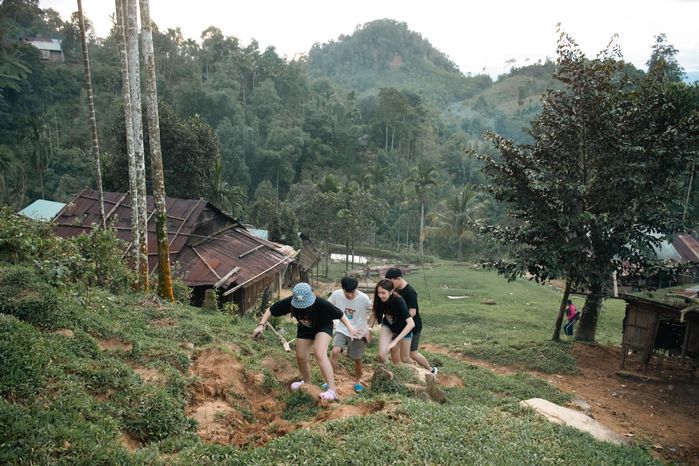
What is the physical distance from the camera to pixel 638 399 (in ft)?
33.1

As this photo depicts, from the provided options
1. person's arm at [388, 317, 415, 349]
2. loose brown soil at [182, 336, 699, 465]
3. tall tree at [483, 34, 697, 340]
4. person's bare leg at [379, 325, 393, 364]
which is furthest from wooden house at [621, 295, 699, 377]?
person's bare leg at [379, 325, 393, 364]

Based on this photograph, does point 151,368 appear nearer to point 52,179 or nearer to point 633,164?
point 633,164

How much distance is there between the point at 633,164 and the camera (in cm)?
1156

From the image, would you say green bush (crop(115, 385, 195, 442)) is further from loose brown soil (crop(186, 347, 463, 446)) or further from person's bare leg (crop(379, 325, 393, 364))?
person's bare leg (crop(379, 325, 393, 364))

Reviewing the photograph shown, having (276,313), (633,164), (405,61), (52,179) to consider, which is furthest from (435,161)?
(405,61)

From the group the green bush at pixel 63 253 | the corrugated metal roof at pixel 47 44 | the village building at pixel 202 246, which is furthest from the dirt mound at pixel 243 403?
the corrugated metal roof at pixel 47 44

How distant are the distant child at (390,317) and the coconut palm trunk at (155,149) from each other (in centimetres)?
612

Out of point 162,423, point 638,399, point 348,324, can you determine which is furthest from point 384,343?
point 638,399

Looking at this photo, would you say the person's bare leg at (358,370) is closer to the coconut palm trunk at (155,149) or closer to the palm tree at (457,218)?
the coconut palm trunk at (155,149)

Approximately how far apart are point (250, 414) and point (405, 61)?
131m

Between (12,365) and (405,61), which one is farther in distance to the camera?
(405,61)

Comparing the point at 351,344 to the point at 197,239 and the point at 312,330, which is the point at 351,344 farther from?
the point at 197,239

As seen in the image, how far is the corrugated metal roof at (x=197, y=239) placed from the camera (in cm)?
1595

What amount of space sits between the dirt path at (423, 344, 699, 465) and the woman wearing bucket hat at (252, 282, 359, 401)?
4820 millimetres
